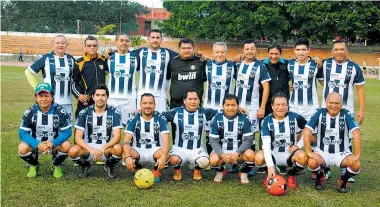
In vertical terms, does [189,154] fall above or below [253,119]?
below

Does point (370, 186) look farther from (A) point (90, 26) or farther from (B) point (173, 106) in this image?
(A) point (90, 26)

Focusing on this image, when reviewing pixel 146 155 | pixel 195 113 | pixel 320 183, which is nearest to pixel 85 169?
pixel 146 155

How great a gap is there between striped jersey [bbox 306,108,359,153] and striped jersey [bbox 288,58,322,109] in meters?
0.66

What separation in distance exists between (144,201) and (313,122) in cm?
233

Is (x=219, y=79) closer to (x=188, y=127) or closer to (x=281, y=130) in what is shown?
(x=188, y=127)

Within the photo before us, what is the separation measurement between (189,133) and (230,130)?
56cm

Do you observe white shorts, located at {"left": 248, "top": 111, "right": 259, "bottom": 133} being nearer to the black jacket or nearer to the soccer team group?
the soccer team group

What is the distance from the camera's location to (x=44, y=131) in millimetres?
5738

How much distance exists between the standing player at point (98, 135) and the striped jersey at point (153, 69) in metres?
0.83

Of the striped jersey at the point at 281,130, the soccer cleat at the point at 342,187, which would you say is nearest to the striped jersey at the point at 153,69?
the striped jersey at the point at 281,130

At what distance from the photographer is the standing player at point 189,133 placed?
18.8 ft

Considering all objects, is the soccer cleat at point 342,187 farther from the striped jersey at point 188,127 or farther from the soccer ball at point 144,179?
the soccer ball at point 144,179

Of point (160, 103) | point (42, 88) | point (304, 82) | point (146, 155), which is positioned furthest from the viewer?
point (160, 103)

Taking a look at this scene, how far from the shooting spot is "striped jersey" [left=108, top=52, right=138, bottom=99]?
642cm
